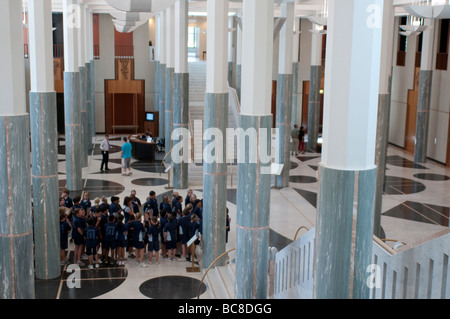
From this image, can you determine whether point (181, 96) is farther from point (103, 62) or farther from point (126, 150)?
point (103, 62)

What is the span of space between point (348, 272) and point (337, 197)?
67cm

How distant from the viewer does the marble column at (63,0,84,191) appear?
17.6m

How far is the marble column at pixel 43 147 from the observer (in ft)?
37.7

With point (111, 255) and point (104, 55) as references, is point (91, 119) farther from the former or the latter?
point (111, 255)

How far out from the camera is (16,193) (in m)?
7.73

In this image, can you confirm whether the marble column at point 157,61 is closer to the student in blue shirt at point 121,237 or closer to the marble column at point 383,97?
the student in blue shirt at point 121,237

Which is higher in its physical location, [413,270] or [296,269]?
[413,270]

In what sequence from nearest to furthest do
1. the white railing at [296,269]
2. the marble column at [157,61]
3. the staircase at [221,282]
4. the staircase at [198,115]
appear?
the white railing at [296,269]
the staircase at [221,282]
the staircase at [198,115]
the marble column at [157,61]

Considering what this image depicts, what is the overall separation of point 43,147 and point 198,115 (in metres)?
14.8

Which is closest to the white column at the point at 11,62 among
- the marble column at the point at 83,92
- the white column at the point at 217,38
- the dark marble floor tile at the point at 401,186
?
the white column at the point at 217,38

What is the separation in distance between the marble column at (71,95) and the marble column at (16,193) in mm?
10525

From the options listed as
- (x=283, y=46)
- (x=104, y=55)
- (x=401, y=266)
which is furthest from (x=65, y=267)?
(x=104, y=55)

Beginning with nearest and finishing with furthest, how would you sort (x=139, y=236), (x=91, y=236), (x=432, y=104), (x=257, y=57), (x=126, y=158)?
1. (x=257, y=57)
2. (x=91, y=236)
3. (x=139, y=236)
4. (x=126, y=158)
5. (x=432, y=104)

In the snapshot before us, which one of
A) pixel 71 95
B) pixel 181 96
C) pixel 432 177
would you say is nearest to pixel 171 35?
pixel 181 96
